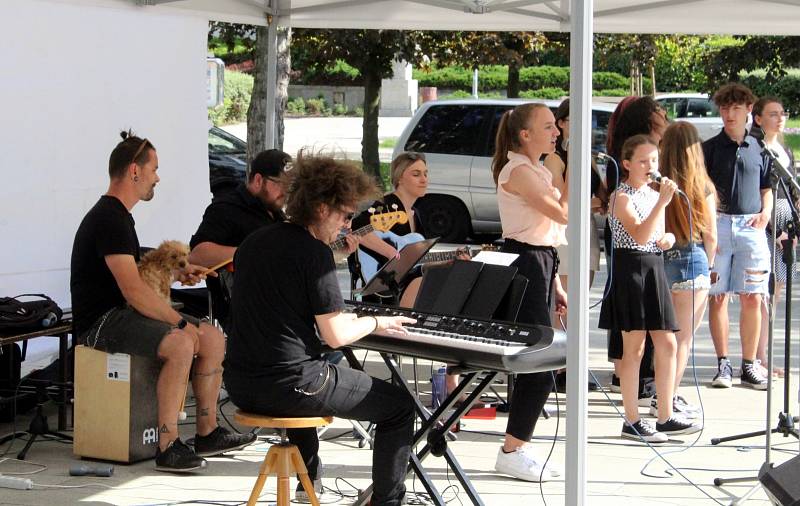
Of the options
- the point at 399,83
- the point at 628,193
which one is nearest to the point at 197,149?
the point at 628,193

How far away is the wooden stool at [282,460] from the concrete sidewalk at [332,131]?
2025 centimetres

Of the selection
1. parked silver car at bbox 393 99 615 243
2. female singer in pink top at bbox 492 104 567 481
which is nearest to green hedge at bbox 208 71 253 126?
parked silver car at bbox 393 99 615 243

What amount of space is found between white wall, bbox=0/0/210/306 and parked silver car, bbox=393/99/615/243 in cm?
645

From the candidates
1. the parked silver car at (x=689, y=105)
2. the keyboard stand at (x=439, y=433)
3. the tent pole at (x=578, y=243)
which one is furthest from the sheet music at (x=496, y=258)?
the parked silver car at (x=689, y=105)

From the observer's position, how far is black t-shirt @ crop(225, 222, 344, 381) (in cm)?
398

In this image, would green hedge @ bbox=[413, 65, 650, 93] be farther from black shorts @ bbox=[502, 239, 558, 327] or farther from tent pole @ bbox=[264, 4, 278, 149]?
black shorts @ bbox=[502, 239, 558, 327]

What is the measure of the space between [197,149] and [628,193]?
331cm

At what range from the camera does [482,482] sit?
528cm

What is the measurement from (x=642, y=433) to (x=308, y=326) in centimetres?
259

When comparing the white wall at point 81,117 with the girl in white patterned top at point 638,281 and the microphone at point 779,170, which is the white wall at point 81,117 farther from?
the microphone at point 779,170

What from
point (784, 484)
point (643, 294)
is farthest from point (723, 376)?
point (784, 484)

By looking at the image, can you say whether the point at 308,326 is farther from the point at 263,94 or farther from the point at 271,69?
the point at 263,94

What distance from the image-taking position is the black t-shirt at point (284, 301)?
3980 mm

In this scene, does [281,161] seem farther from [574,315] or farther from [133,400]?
[574,315]
